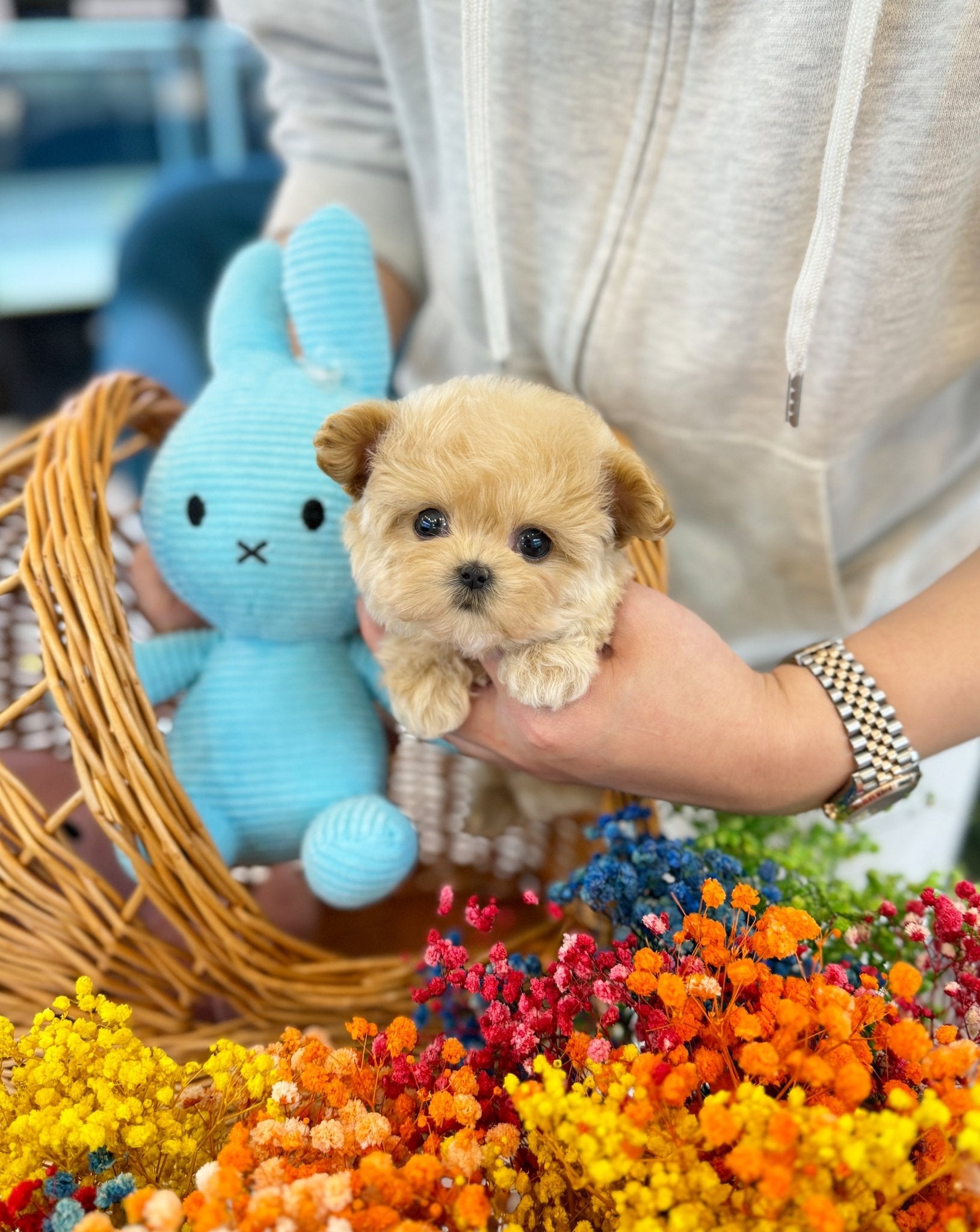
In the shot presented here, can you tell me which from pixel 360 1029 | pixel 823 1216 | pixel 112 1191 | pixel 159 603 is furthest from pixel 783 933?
pixel 159 603

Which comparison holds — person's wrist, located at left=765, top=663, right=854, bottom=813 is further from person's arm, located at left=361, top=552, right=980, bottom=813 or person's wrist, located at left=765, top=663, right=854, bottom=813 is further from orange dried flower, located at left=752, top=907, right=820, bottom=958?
orange dried flower, located at left=752, top=907, right=820, bottom=958

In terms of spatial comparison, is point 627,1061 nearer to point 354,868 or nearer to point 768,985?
point 768,985

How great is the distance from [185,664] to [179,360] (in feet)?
4.03

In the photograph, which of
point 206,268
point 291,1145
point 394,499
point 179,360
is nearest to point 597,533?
point 394,499

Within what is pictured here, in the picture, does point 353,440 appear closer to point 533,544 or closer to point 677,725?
point 533,544

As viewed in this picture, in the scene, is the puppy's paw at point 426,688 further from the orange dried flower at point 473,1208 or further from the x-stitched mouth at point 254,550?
the orange dried flower at point 473,1208

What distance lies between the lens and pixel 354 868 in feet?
2.56

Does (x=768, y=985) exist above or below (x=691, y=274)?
below

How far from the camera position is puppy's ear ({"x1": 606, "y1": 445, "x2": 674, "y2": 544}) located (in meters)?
0.59

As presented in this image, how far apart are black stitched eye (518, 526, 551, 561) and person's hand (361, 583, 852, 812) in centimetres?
9

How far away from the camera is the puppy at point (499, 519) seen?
0.58 meters

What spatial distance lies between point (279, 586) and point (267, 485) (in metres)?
0.09

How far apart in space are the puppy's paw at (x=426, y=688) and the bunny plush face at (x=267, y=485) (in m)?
0.17

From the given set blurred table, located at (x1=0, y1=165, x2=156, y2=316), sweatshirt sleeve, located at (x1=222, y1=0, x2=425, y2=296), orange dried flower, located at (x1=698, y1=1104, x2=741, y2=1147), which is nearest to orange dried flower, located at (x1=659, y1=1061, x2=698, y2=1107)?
orange dried flower, located at (x1=698, y1=1104, x2=741, y2=1147)
